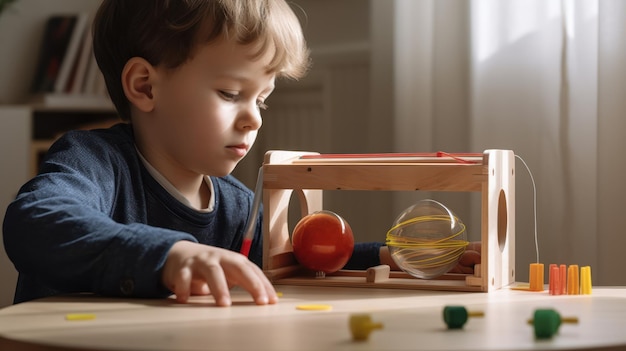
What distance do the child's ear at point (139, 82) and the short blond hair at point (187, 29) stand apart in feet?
0.04

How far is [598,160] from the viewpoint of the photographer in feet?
4.25

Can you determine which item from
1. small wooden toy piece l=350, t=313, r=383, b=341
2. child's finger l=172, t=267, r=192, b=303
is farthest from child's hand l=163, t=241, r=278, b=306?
small wooden toy piece l=350, t=313, r=383, b=341

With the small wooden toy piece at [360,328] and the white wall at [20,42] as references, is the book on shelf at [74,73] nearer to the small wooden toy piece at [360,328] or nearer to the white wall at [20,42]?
the white wall at [20,42]

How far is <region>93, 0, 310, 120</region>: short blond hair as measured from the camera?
99 centimetres

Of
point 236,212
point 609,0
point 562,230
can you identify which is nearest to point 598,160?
point 562,230

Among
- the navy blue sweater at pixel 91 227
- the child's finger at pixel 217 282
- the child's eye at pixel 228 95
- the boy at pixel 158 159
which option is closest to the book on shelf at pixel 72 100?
the boy at pixel 158 159

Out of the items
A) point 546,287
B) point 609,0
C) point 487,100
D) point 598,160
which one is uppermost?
point 609,0

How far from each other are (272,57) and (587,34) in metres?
0.60

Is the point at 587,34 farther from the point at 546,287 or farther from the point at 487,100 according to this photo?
the point at 546,287

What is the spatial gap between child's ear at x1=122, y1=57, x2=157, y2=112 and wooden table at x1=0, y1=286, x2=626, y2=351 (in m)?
0.34

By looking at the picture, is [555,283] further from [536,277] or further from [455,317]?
[455,317]

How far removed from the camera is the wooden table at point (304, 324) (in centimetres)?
55

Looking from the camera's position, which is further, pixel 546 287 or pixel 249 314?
pixel 546 287

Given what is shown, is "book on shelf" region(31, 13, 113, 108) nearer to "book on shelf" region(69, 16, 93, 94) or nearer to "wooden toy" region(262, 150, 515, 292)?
"book on shelf" region(69, 16, 93, 94)
